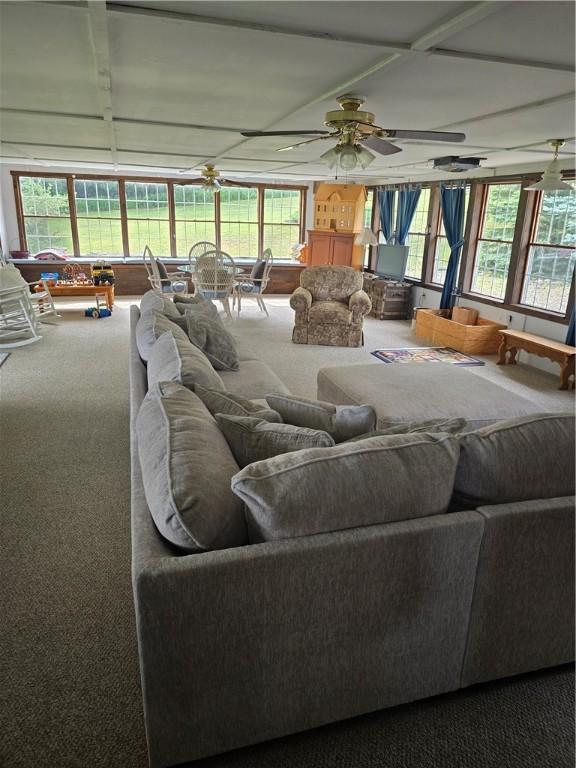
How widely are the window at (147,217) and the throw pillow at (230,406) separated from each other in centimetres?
860

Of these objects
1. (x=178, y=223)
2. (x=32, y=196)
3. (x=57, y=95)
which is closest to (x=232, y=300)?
(x=178, y=223)

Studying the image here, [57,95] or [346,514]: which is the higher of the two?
[57,95]

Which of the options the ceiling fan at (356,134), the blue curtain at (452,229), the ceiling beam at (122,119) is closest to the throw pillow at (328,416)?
the ceiling fan at (356,134)

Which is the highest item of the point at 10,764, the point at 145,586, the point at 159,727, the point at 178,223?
the point at 178,223

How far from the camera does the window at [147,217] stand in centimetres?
958

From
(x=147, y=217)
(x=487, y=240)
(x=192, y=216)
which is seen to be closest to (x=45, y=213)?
(x=147, y=217)

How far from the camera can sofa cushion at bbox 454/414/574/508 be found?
1.51 m

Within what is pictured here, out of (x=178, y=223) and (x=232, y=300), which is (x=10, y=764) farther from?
(x=178, y=223)

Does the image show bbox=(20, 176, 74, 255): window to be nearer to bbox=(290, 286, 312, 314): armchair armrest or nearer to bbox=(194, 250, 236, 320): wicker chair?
bbox=(194, 250, 236, 320): wicker chair

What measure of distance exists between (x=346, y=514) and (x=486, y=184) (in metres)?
6.59

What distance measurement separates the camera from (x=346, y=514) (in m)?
1.34

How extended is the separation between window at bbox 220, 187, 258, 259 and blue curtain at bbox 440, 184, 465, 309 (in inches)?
164

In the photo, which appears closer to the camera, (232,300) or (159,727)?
(159,727)

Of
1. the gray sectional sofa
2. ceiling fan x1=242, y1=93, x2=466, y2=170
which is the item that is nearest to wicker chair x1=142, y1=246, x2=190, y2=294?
ceiling fan x1=242, y1=93, x2=466, y2=170
